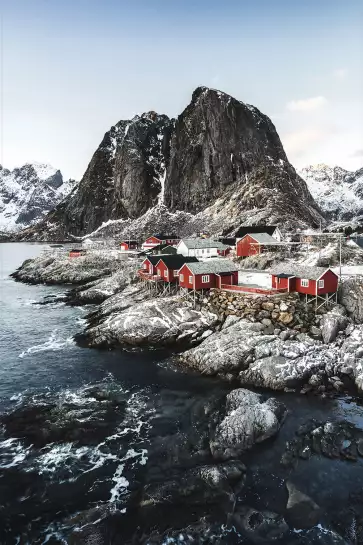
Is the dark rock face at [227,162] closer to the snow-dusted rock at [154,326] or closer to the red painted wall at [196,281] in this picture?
the red painted wall at [196,281]

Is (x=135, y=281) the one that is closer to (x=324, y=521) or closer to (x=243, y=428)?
(x=243, y=428)

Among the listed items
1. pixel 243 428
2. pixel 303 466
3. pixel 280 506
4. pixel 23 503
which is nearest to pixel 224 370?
pixel 243 428

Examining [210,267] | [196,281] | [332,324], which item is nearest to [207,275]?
[210,267]

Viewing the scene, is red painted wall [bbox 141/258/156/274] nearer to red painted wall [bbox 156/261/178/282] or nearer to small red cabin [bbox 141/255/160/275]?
small red cabin [bbox 141/255/160/275]

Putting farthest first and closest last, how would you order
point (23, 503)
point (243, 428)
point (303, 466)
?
1. point (243, 428)
2. point (303, 466)
3. point (23, 503)

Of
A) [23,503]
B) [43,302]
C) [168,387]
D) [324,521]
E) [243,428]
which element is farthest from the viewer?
[43,302]

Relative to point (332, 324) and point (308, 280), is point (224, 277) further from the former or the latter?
point (332, 324)

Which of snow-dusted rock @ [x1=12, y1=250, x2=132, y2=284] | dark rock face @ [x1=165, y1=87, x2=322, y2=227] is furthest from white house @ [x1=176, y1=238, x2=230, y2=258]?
dark rock face @ [x1=165, y1=87, x2=322, y2=227]
